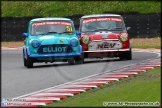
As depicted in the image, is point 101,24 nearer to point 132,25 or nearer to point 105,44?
point 105,44

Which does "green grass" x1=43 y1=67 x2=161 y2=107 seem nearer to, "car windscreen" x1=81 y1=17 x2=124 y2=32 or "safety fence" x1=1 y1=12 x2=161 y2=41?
"car windscreen" x1=81 y1=17 x2=124 y2=32

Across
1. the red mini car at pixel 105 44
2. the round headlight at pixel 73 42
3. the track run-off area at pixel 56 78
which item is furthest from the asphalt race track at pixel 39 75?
the round headlight at pixel 73 42

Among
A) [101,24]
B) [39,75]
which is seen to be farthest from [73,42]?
[39,75]

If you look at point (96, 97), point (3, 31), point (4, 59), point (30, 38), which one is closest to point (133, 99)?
point (96, 97)

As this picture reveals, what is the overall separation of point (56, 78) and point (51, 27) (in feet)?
14.8

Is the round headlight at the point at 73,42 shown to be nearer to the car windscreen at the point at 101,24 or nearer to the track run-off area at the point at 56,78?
the track run-off area at the point at 56,78

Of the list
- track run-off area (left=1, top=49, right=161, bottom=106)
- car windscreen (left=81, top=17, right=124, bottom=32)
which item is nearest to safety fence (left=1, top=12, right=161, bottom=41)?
car windscreen (left=81, top=17, right=124, bottom=32)

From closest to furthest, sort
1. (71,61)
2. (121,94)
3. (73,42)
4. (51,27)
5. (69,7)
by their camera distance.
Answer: (121,94) → (73,42) → (71,61) → (51,27) → (69,7)

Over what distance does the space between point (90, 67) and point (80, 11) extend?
1052 inches

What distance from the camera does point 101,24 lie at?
20.9 metres

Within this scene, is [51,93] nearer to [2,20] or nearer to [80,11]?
[2,20]

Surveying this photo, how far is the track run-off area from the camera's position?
12086 millimetres

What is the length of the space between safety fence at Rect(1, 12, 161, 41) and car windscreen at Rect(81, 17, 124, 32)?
12809 mm

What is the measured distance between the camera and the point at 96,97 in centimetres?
1085
